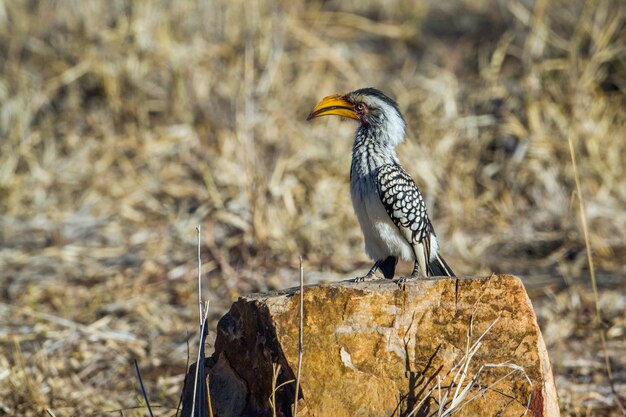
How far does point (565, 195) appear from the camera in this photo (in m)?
7.04

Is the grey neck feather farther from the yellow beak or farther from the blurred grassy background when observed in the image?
the blurred grassy background

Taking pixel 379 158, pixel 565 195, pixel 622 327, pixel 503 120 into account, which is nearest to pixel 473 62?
pixel 503 120

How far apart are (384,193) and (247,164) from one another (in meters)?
2.26

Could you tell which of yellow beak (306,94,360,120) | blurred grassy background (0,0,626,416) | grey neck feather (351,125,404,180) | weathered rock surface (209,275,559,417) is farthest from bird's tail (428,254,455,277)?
weathered rock surface (209,275,559,417)

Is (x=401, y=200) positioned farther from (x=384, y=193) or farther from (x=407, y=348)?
(x=407, y=348)

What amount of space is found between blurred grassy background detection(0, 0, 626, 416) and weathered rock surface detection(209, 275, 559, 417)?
193 cm

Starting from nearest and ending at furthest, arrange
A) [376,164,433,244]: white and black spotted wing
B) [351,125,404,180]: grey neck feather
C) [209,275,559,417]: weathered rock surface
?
[209,275,559,417]: weathered rock surface → [376,164,433,244]: white and black spotted wing → [351,125,404,180]: grey neck feather

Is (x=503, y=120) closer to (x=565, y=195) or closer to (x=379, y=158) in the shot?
(x=565, y=195)

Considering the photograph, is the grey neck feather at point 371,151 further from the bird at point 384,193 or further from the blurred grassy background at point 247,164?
the blurred grassy background at point 247,164

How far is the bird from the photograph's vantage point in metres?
4.18

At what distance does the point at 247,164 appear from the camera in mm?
6270

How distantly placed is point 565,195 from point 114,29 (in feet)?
12.6

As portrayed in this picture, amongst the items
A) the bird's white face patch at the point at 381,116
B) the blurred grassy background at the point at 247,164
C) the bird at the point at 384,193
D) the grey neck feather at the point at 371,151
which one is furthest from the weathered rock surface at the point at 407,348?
the blurred grassy background at the point at 247,164

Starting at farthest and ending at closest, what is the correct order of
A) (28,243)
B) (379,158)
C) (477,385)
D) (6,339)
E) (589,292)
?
(28,243) → (589,292) → (6,339) → (379,158) → (477,385)
